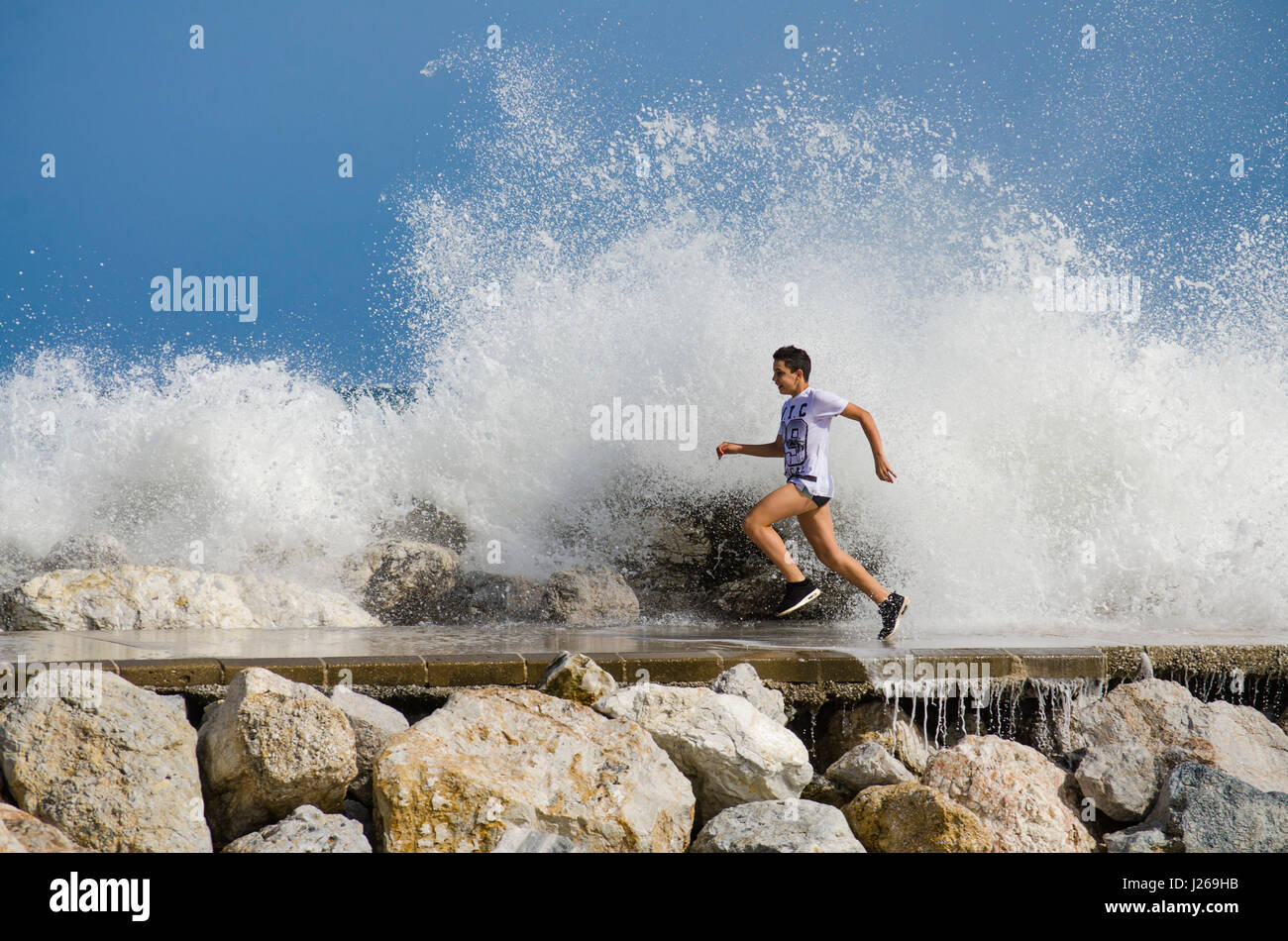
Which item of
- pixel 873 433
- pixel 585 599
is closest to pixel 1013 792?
pixel 873 433

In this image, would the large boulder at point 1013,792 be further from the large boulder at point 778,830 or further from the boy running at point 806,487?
the boy running at point 806,487

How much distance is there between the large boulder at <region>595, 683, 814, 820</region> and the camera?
12.0 feet

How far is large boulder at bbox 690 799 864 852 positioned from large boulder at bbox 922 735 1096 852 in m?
0.57

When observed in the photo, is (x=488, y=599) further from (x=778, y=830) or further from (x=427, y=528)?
(x=778, y=830)

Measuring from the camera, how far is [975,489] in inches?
334

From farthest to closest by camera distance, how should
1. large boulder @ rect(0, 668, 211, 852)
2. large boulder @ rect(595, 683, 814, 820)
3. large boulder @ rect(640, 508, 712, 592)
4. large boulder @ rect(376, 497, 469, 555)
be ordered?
large boulder @ rect(376, 497, 469, 555), large boulder @ rect(640, 508, 712, 592), large boulder @ rect(595, 683, 814, 820), large boulder @ rect(0, 668, 211, 852)

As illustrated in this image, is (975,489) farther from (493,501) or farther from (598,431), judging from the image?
(493,501)

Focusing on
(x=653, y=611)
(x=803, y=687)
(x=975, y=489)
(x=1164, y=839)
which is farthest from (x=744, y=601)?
(x=1164, y=839)

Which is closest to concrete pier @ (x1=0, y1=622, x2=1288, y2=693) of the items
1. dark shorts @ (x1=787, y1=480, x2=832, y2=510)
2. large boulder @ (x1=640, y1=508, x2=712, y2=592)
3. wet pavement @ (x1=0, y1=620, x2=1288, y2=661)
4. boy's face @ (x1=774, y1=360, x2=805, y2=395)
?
wet pavement @ (x1=0, y1=620, x2=1288, y2=661)

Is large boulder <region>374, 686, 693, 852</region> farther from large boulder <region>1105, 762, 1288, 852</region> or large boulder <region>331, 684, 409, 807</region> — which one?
large boulder <region>1105, 762, 1288, 852</region>

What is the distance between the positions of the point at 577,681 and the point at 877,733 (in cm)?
129

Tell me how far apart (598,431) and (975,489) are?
316cm

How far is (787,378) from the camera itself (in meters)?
6.01

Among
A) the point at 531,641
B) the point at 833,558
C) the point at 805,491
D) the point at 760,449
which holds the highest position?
the point at 760,449
